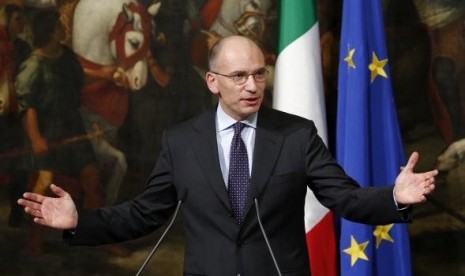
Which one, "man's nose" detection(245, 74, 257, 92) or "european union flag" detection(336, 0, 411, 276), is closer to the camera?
"man's nose" detection(245, 74, 257, 92)

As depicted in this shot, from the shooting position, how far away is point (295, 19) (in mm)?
5289

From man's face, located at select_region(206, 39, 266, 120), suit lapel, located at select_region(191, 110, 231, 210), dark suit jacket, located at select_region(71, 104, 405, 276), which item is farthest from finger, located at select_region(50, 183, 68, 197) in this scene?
man's face, located at select_region(206, 39, 266, 120)

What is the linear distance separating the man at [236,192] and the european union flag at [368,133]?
5.16 feet

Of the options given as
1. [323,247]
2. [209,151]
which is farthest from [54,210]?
[323,247]

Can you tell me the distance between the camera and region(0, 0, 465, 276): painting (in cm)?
562

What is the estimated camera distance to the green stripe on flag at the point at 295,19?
17.3 feet

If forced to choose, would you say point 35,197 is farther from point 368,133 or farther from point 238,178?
point 368,133

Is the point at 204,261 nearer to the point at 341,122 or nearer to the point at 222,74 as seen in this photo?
Result: the point at 222,74

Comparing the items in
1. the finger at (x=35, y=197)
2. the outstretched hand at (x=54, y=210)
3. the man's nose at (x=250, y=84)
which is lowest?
the outstretched hand at (x=54, y=210)

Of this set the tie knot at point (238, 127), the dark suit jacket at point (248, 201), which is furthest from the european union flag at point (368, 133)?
the tie knot at point (238, 127)

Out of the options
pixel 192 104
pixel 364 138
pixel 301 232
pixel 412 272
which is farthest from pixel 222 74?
pixel 412 272

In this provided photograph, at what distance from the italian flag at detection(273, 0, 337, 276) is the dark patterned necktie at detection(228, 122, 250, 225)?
1.82 m

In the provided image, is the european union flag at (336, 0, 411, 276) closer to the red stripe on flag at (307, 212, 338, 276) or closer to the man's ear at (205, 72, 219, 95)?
the red stripe on flag at (307, 212, 338, 276)

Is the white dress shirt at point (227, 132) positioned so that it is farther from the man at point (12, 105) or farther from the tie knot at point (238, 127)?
the man at point (12, 105)
